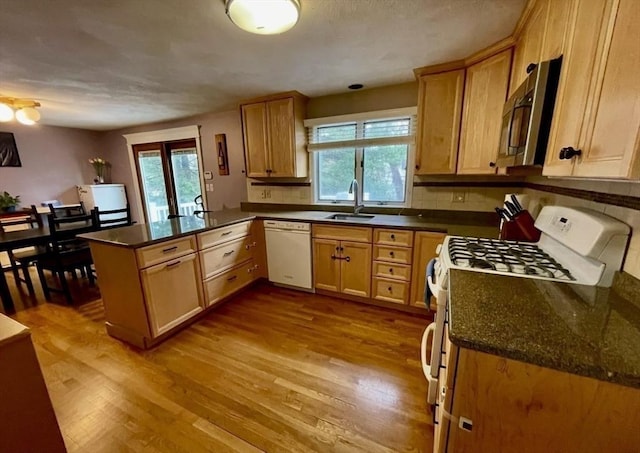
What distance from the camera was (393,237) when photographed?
238cm

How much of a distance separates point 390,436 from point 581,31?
1.94 m

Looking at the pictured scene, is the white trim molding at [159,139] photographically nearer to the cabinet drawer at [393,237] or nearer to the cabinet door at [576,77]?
the cabinet drawer at [393,237]

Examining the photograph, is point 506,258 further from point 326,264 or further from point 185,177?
point 185,177

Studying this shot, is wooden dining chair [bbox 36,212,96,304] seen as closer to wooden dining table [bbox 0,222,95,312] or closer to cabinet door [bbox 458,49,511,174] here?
wooden dining table [bbox 0,222,95,312]

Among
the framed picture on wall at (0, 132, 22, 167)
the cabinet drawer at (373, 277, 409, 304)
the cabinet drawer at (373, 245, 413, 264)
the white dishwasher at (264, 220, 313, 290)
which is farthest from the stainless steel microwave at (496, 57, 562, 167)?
the framed picture on wall at (0, 132, 22, 167)

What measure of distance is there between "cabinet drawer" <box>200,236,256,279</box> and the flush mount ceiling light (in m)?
1.80

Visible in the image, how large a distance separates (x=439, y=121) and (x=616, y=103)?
1.61 meters

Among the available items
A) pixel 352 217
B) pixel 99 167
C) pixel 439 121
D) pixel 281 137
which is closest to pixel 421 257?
pixel 352 217

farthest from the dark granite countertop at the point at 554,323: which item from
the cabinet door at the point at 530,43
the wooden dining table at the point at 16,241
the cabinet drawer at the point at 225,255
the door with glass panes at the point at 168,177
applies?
the door with glass panes at the point at 168,177

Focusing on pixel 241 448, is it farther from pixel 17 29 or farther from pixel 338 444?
pixel 17 29

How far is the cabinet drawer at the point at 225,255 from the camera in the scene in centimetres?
242

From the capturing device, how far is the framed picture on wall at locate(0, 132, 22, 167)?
398 centimetres

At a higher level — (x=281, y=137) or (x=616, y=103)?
(x=281, y=137)

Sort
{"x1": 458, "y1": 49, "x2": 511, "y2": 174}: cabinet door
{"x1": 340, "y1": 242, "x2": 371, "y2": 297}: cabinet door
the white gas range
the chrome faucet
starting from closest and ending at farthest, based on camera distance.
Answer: the white gas range, {"x1": 458, "y1": 49, "x2": 511, "y2": 174}: cabinet door, {"x1": 340, "y1": 242, "x2": 371, "y2": 297}: cabinet door, the chrome faucet
